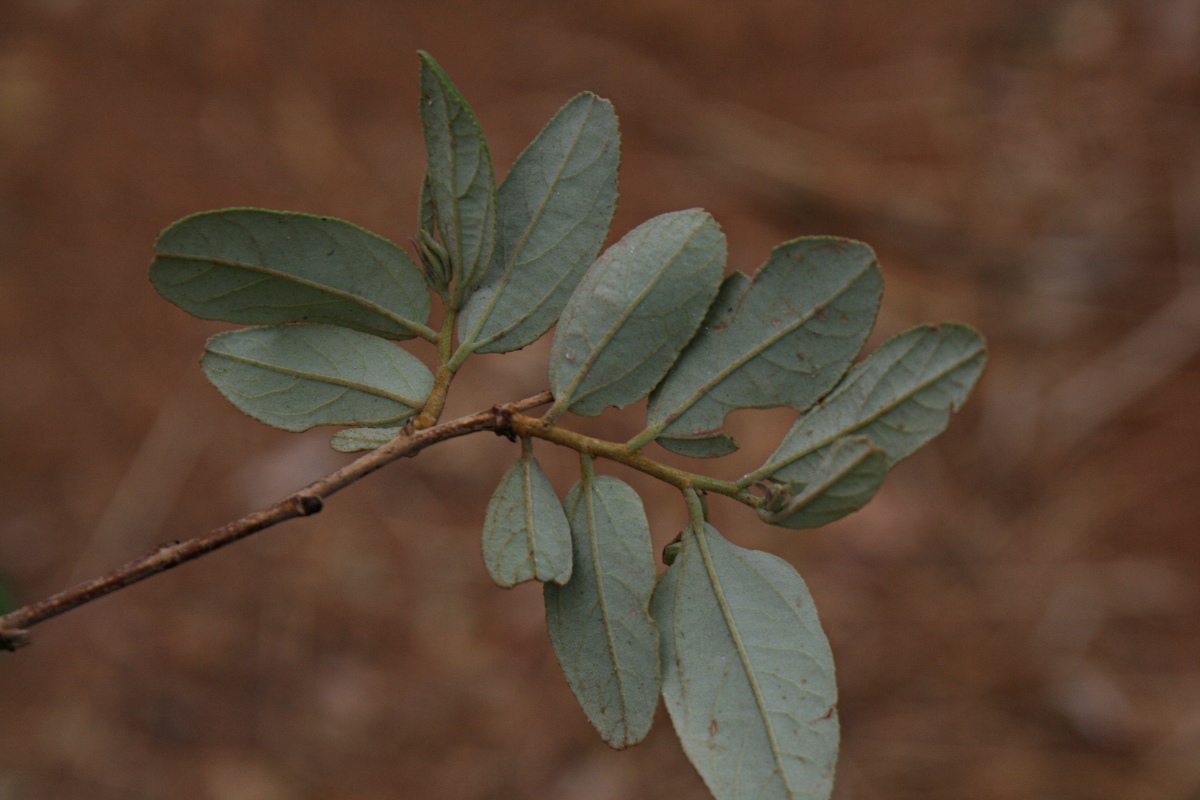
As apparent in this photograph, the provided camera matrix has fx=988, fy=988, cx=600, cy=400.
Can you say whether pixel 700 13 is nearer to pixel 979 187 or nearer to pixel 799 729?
pixel 979 187

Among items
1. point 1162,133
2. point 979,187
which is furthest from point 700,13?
A: point 1162,133

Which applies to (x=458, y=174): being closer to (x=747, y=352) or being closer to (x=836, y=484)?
(x=747, y=352)

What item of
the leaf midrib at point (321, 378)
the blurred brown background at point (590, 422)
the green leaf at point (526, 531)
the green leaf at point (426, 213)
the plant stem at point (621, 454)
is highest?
the green leaf at point (426, 213)

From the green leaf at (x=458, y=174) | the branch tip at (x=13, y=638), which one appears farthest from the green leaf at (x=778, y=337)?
the branch tip at (x=13, y=638)

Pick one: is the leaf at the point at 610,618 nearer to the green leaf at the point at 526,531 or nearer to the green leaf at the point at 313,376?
the green leaf at the point at 526,531

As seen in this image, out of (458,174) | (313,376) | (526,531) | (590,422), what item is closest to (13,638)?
(313,376)
